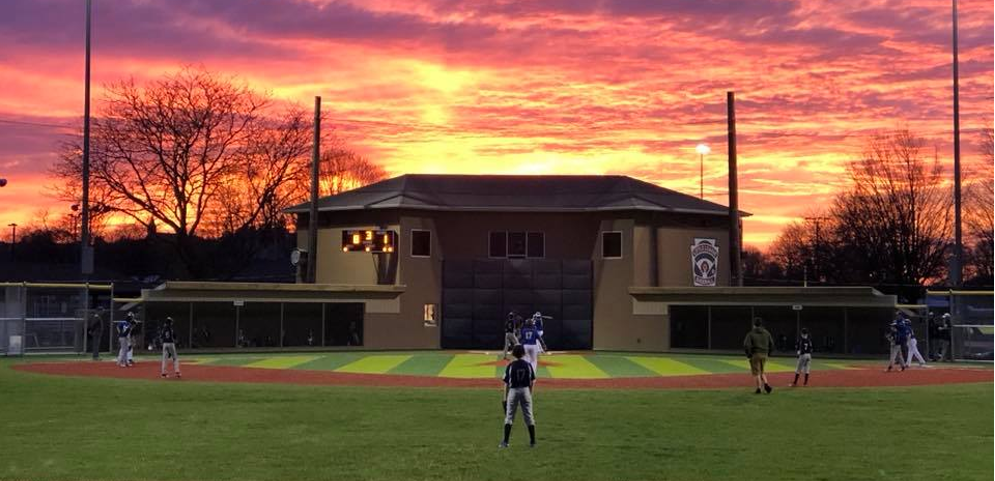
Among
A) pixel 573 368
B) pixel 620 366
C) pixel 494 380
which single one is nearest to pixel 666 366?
pixel 620 366

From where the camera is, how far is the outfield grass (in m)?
14.5

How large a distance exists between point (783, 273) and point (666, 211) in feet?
316

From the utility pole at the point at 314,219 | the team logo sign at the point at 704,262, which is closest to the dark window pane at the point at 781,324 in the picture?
the team logo sign at the point at 704,262

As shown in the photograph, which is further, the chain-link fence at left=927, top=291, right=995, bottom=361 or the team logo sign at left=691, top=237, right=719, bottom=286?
the team logo sign at left=691, top=237, right=719, bottom=286

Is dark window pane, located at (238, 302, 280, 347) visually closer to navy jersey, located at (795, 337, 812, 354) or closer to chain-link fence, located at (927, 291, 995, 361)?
navy jersey, located at (795, 337, 812, 354)

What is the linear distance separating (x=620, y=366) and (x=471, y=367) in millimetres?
6174

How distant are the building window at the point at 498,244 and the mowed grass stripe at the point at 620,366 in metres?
8.83

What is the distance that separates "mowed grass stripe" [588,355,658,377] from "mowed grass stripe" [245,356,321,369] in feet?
41.4

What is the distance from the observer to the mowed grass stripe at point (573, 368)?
34531mm

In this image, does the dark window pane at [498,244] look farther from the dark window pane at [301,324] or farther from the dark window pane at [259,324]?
the dark window pane at [259,324]

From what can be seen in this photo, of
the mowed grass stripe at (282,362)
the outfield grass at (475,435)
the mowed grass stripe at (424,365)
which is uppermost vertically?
the outfield grass at (475,435)

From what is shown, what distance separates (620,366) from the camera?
129 feet

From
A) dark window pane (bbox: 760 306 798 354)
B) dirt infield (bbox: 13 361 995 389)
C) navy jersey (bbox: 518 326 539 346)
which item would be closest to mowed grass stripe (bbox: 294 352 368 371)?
dirt infield (bbox: 13 361 995 389)

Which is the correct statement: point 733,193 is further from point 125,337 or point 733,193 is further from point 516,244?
point 125,337
